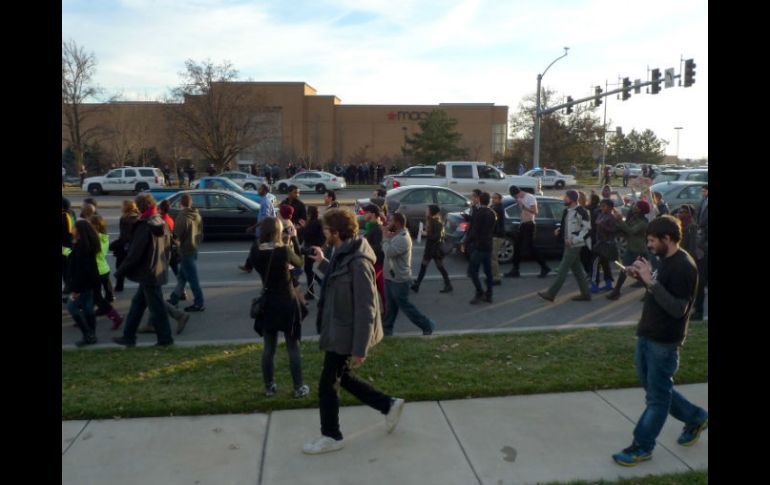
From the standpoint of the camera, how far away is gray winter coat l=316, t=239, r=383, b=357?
4.70 meters

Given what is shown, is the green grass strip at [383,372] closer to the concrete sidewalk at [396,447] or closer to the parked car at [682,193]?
the concrete sidewalk at [396,447]

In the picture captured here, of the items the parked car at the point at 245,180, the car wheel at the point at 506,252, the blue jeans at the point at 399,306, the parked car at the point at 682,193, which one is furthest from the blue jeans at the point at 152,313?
the parked car at the point at 245,180

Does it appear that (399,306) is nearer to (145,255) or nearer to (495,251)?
(145,255)

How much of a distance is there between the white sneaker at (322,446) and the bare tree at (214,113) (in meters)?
41.3

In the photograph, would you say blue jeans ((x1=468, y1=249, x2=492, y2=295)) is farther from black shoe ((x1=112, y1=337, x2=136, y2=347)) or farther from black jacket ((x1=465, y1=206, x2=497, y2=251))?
black shoe ((x1=112, y1=337, x2=136, y2=347))

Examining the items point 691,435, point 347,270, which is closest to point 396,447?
point 347,270

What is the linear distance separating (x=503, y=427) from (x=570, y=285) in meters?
6.98

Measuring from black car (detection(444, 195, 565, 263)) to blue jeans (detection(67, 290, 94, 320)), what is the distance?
741 cm

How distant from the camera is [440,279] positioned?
12.3 metres

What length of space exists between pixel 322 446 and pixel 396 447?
1.89 feet

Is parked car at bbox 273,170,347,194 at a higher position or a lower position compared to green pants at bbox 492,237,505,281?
higher

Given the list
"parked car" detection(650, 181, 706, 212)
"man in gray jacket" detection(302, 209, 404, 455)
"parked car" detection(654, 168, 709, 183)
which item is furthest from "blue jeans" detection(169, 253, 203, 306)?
"parked car" detection(654, 168, 709, 183)
